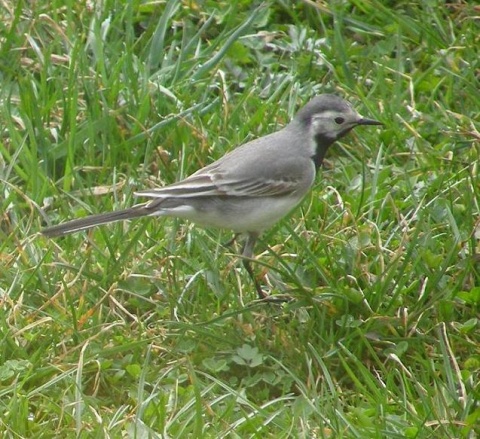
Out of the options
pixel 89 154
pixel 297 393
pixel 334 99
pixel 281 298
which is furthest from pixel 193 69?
pixel 297 393

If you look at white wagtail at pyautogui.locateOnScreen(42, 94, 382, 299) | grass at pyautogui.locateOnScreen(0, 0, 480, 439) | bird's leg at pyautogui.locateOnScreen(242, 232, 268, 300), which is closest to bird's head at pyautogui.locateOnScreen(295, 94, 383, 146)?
white wagtail at pyautogui.locateOnScreen(42, 94, 382, 299)

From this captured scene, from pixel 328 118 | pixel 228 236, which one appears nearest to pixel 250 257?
pixel 228 236

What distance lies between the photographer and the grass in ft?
18.4

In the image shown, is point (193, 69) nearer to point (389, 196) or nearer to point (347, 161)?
point (347, 161)

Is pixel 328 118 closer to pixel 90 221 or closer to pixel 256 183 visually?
pixel 256 183

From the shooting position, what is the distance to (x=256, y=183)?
256 inches

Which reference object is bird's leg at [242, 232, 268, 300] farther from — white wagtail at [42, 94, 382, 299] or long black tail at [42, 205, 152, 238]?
long black tail at [42, 205, 152, 238]

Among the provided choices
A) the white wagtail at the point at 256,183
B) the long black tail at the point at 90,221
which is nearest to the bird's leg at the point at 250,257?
the white wagtail at the point at 256,183

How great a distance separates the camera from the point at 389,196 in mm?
6906

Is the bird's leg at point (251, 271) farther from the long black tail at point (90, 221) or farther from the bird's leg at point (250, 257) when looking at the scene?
the long black tail at point (90, 221)

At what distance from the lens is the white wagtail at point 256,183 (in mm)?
6309

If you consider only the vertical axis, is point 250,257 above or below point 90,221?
below

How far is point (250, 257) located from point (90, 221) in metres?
0.83

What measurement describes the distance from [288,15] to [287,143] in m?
2.20
